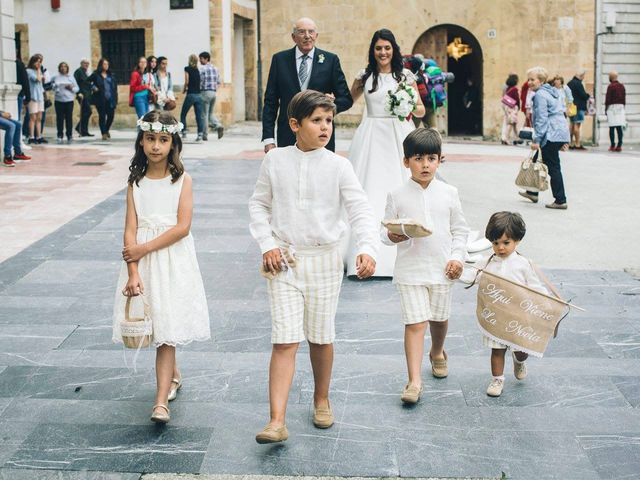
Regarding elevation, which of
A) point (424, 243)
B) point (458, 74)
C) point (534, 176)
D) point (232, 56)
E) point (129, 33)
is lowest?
point (534, 176)

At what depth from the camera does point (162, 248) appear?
437 centimetres

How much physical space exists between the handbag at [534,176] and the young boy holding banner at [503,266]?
7022mm

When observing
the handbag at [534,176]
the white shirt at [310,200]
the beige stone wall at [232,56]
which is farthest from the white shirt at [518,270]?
the beige stone wall at [232,56]

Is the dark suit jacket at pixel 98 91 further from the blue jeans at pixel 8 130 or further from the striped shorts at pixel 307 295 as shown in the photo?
the striped shorts at pixel 307 295

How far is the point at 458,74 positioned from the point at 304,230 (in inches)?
991

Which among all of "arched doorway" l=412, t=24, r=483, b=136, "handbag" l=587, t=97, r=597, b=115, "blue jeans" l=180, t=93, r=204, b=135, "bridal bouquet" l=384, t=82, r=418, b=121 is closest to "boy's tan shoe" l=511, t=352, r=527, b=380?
"bridal bouquet" l=384, t=82, r=418, b=121

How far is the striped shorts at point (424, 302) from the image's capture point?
473cm

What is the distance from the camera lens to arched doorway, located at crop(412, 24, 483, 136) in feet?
87.5

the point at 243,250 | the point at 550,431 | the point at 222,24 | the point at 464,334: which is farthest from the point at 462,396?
the point at 222,24

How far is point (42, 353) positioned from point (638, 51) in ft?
81.1

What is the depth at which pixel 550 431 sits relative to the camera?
4258mm

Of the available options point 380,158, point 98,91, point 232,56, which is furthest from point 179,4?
point 380,158

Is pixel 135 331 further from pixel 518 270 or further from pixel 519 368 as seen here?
pixel 519 368

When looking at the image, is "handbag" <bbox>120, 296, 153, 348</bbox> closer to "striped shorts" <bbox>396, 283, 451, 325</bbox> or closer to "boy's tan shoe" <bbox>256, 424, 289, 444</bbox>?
"boy's tan shoe" <bbox>256, 424, 289, 444</bbox>
